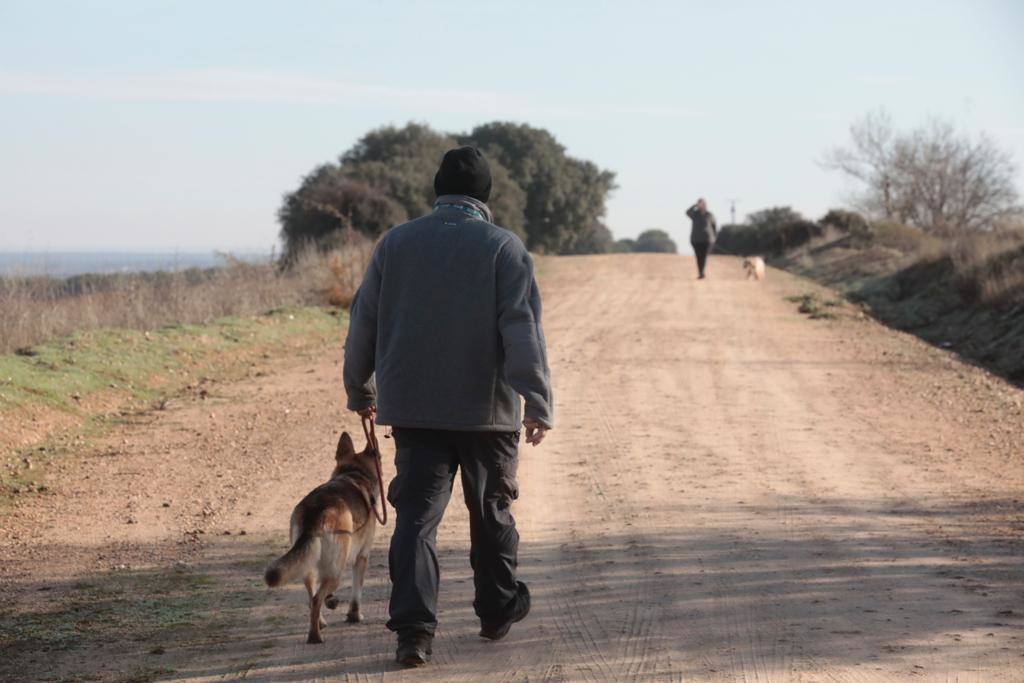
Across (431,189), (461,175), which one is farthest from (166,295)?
(431,189)

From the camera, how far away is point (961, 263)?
24.6 m

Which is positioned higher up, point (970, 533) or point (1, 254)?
point (1, 254)

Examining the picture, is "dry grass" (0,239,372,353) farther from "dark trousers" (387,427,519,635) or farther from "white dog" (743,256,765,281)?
"dark trousers" (387,427,519,635)

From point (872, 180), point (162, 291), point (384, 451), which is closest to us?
point (384, 451)

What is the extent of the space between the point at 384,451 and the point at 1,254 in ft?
30.2

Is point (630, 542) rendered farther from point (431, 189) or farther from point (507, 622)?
point (431, 189)

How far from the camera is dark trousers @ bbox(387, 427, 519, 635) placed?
5.16 meters

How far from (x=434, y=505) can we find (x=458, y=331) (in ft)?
2.60

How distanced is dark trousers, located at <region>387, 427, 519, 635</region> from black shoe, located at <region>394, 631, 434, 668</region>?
32 mm

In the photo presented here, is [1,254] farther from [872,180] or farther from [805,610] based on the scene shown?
[872,180]

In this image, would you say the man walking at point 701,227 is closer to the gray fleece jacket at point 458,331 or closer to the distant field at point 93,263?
the distant field at point 93,263

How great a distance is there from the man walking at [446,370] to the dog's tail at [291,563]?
40 centimetres

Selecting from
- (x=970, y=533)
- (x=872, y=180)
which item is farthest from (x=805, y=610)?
(x=872, y=180)

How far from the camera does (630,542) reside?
24.4ft
